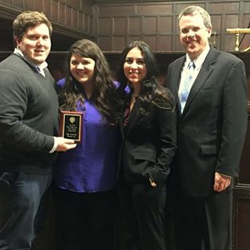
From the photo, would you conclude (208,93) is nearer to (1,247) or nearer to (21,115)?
(21,115)

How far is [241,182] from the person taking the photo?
89.7 inches

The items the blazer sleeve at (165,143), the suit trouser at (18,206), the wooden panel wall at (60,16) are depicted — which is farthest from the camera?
the wooden panel wall at (60,16)

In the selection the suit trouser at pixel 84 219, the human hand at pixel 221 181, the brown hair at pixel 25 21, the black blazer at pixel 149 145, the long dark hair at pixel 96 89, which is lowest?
the suit trouser at pixel 84 219

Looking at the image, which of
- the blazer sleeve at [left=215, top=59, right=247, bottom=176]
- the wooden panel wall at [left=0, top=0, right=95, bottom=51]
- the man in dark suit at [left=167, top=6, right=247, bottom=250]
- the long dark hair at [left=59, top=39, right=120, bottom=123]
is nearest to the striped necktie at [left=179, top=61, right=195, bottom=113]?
the man in dark suit at [left=167, top=6, right=247, bottom=250]

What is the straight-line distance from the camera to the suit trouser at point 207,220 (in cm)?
184

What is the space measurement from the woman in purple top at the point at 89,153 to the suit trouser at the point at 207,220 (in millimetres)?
390

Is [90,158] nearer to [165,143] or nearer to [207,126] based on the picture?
[165,143]

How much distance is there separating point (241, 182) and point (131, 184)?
78 cm

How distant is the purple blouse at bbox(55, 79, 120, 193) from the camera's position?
1.84 metres

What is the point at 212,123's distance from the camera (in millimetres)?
1783

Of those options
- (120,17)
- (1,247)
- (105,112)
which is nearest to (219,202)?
(105,112)

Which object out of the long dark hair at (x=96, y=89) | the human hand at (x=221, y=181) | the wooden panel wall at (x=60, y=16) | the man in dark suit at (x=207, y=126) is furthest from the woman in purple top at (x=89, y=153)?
the wooden panel wall at (x=60, y=16)

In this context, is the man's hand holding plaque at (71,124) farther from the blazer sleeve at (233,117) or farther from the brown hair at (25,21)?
the blazer sleeve at (233,117)

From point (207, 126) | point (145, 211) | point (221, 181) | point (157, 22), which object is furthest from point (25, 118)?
point (157, 22)
